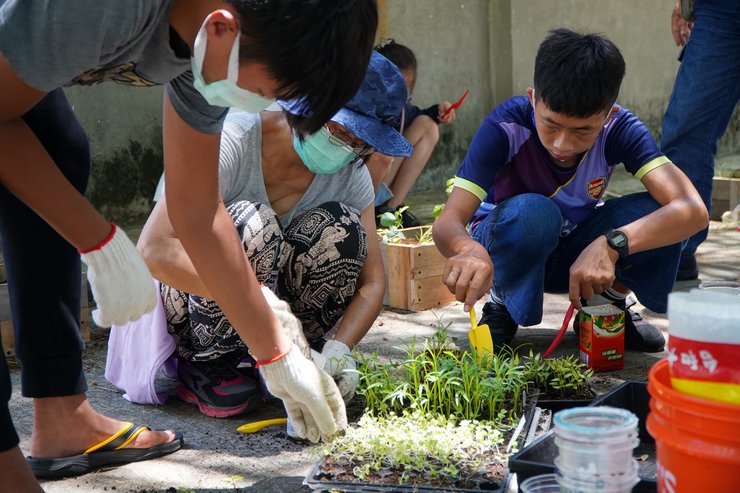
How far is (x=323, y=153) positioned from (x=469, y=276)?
609 mm

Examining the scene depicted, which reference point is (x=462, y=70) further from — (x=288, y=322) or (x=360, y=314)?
(x=288, y=322)

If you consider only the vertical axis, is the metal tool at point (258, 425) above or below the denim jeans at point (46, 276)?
below

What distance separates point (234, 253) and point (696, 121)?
252 cm

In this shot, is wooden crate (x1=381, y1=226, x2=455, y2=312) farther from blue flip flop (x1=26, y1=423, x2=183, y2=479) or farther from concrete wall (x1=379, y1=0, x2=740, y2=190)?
concrete wall (x1=379, y1=0, x2=740, y2=190)

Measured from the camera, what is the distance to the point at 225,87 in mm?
1692

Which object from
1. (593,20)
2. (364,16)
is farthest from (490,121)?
(593,20)

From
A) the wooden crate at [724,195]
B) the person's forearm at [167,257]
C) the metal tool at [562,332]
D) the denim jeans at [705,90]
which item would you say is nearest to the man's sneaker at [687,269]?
the denim jeans at [705,90]

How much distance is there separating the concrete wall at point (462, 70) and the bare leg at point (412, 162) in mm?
1324

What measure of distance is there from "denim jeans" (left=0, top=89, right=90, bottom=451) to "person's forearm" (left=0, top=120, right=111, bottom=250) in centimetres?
35

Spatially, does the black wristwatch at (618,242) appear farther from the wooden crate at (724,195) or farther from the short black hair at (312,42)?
the wooden crate at (724,195)

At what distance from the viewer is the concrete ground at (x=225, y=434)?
2.30 meters

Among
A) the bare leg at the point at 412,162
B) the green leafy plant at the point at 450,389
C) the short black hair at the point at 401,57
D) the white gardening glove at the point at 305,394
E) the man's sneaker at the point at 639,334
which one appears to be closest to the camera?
the white gardening glove at the point at 305,394

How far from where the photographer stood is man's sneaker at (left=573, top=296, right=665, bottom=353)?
3.29 m

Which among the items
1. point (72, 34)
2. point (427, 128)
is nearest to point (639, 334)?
point (72, 34)
